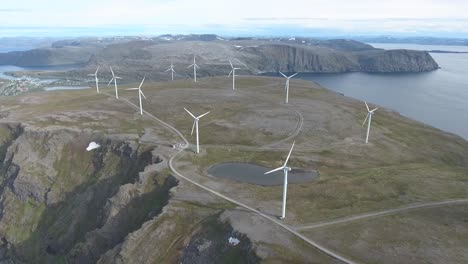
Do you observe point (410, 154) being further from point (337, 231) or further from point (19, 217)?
point (19, 217)

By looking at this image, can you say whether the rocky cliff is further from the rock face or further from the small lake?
the small lake

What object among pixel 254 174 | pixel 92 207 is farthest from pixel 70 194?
pixel 254 174

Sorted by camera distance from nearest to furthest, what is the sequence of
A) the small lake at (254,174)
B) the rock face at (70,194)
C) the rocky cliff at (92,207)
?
the rocky cliff at (92,207), the rock face at (70,194), the small lake at (254,174)

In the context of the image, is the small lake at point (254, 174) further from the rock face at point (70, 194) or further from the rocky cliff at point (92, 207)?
the rock face at point (70, 194)

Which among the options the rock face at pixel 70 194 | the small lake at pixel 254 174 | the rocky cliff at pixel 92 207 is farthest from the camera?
the small lake at pixel 254 174

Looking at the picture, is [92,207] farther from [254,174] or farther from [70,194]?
[254,174]

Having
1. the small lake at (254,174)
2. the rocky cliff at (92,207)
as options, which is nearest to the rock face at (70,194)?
the rocky cliff at (92,207)
